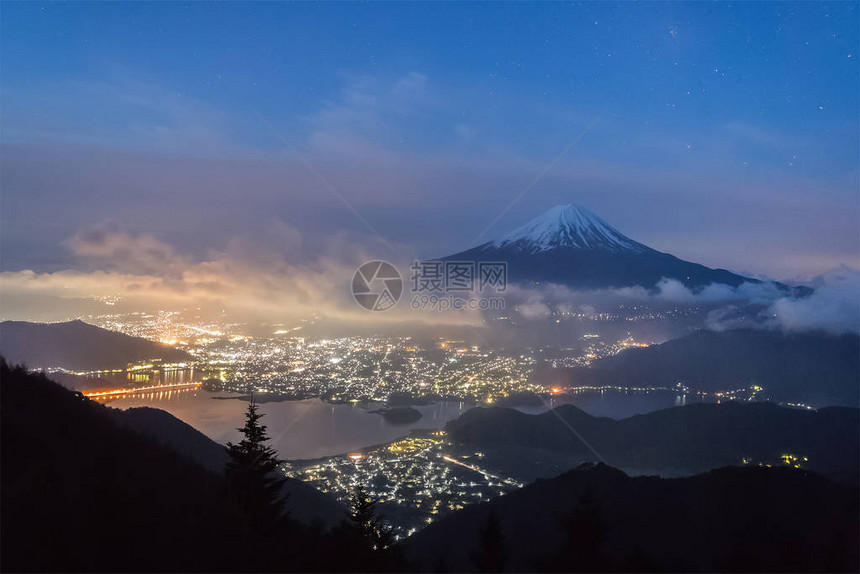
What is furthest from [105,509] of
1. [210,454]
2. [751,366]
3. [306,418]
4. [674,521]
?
[751,366]

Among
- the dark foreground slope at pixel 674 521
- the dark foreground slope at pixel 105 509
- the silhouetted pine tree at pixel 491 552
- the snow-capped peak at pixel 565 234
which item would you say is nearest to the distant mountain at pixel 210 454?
the dark foreground slope at pixel 674 521

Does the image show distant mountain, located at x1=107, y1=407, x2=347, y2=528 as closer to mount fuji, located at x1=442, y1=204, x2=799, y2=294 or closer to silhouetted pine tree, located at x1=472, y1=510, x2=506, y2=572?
silhouetted pine tree, located at x1=472, y1=510, x2=506, y2=572

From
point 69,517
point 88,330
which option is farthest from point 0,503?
point 88,330

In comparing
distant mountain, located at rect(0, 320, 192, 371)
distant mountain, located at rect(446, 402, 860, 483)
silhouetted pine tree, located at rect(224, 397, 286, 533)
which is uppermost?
distant mountain, located at rect(0, 320, 192, 371)

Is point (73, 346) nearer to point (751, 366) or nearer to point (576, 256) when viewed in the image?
point (576, 256)

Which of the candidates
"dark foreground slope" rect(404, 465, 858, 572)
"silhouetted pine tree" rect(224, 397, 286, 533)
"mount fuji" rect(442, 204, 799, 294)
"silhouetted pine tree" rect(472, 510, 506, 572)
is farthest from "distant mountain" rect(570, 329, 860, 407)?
"silhouetted pine tree" rect(224, 397, 286, 533)
